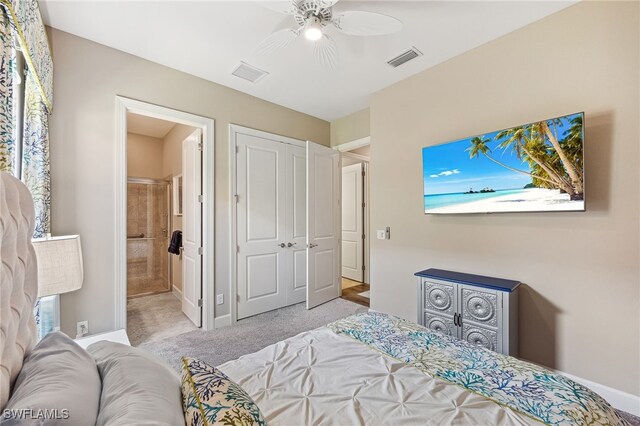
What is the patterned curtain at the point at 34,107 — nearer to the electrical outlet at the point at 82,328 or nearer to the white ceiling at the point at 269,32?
the white ceiling at the point at 269,32

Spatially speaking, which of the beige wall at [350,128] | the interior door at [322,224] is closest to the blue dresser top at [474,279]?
the interior door at [322,224]

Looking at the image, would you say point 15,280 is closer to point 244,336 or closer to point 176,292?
point 244,336

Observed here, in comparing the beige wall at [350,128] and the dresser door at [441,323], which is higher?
the beige wall at [350,128]

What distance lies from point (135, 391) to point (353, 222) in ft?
15.8

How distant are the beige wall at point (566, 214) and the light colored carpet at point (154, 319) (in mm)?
2897

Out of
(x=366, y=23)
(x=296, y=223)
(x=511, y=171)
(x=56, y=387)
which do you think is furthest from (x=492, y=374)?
(x=296, y=223)

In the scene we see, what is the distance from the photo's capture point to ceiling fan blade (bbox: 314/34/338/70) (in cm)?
233

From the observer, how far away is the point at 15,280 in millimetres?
844

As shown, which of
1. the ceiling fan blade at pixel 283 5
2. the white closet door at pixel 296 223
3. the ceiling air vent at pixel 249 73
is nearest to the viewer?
the ceiling fan blade at pixel 283 5

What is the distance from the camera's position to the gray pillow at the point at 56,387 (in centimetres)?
59

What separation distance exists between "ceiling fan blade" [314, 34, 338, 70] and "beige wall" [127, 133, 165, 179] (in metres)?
3.91

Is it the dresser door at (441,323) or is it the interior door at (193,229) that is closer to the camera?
the dresser door at (441,323)

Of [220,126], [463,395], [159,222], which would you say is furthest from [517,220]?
[159,222]

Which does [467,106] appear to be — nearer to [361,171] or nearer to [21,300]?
[361,171]
